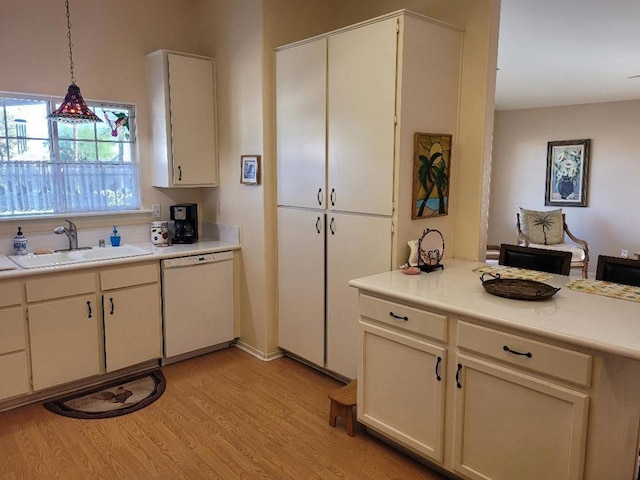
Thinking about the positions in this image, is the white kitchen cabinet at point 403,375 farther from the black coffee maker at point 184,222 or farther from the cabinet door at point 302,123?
the black coffee maker at point 184,222

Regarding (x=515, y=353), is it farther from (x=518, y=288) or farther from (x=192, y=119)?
(x=192, y=119)

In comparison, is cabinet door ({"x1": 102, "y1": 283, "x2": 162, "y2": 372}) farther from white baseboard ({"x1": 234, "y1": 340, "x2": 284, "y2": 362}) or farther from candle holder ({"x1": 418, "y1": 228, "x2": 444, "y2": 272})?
candle holder ({"x1": 418, "y1": 228, "x2": 444, "y2": 272})

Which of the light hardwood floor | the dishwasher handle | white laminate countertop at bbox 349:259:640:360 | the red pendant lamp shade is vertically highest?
the red pendant lamp shade

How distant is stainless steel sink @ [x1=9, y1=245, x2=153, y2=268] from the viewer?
302 centimetres

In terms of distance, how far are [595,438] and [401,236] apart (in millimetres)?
1324

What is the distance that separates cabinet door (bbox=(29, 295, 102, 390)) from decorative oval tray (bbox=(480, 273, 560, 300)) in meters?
2.36

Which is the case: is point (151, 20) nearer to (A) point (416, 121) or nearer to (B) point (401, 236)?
(A) point (416, 121)

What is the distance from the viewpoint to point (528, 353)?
1787 mm

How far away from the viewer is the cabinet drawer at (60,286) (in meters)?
2.81

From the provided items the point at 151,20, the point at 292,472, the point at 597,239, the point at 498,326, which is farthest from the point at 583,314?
the point at 597,239

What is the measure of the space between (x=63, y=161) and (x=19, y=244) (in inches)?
25.6

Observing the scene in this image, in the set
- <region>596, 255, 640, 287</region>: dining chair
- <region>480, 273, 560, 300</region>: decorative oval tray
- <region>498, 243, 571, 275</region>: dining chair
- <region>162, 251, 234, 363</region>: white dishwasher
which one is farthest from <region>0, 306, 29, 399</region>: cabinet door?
<region>596, 255, 640, 287</region>: dining chair

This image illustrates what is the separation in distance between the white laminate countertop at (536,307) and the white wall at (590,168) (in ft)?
17.8

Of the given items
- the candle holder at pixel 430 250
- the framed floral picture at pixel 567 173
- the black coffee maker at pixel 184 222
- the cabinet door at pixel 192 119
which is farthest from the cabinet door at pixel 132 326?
the framed floral picture at pixel 567 173
